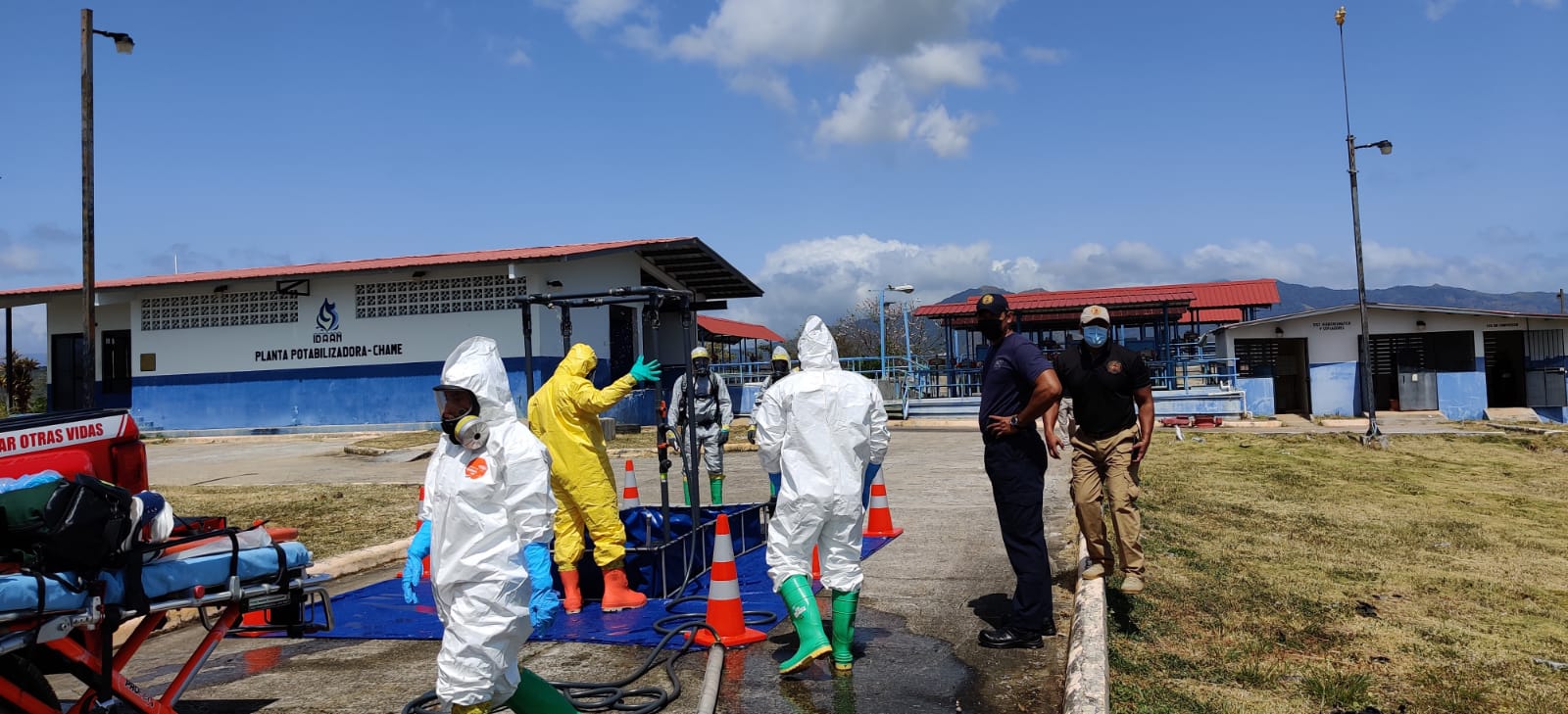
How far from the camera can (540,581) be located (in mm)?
3934

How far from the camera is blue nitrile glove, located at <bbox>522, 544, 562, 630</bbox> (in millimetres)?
3934

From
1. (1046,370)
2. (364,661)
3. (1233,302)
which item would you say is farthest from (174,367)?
(1233,302)

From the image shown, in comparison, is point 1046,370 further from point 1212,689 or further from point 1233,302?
point 1233,302

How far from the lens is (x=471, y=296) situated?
2364cm

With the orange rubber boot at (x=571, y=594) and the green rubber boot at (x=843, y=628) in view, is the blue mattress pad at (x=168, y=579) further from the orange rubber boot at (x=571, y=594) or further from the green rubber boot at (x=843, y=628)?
the green rubber boot at (x=843, y=628)

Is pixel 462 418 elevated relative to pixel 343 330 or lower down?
lower down

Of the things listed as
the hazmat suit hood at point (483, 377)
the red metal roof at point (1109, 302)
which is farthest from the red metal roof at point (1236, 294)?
the hazmat suit hood at point (483, 377)

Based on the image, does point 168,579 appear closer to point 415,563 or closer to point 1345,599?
point 415,563

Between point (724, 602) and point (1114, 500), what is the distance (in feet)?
8.65

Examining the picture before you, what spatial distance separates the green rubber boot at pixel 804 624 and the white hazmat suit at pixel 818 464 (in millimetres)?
57

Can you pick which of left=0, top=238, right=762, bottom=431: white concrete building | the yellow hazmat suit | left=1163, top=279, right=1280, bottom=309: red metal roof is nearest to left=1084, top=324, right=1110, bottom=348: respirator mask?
the yellow hazmat suit

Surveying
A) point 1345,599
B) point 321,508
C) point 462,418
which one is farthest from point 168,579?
point 321,508

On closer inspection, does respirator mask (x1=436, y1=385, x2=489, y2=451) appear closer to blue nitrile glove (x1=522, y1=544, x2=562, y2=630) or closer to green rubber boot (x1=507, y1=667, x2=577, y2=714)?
blue nitrile glove (x1=522, y1=544, x2=562, y2=630)

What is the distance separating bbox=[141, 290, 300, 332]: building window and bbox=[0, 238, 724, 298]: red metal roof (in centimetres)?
61
